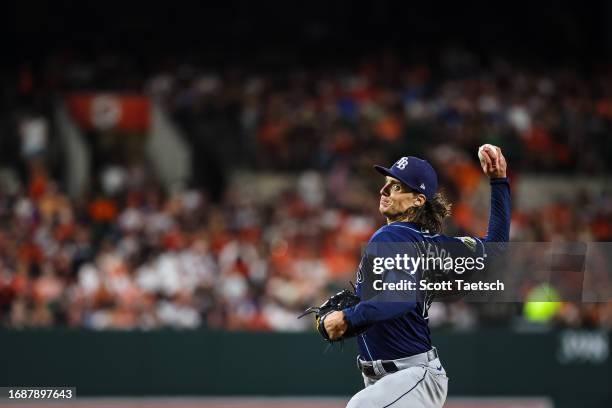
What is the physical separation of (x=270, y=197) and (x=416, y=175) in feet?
37.2

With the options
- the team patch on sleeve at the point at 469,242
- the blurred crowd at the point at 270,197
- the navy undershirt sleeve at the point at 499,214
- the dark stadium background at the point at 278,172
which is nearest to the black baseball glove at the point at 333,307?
the team patch on sleeve at the point at 469,242

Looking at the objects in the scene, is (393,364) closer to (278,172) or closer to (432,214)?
(432,214)

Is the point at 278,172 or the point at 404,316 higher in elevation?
the point at 278,172

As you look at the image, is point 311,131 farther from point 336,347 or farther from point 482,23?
point 482,23

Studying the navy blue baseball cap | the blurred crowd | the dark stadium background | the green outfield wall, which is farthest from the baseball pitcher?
the blurred crowd

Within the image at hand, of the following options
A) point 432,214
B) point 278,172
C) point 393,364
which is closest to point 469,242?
point 432,214

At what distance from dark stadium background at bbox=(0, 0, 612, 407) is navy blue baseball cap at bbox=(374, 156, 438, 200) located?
1948 millimetres

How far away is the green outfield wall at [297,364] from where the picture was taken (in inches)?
505

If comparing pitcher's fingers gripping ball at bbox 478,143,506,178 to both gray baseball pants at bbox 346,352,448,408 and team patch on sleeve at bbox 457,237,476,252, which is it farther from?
gray baseball pants at bbox 346,352,448,408

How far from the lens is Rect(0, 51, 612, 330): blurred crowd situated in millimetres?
13531

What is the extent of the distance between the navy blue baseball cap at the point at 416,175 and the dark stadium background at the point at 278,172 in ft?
6.39

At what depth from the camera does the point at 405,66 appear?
2150 cm

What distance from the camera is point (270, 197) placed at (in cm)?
1659

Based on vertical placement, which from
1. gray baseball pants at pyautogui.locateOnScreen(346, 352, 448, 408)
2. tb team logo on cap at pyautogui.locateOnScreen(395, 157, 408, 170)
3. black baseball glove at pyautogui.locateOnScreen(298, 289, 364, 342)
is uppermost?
tb team logo on cap at pyautogui.locateOnScreen(395, 157, 408, 170)
